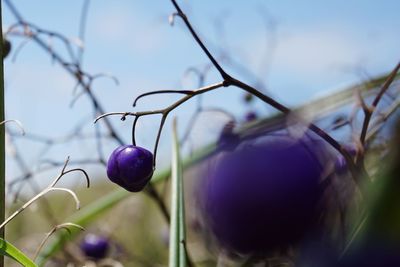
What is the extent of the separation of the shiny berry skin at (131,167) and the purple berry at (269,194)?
0.38 feet

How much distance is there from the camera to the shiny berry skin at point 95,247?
103cm

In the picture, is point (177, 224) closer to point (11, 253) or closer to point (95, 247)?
point (11, 253)

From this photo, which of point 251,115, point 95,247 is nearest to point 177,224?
point 95,247

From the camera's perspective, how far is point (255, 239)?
0.34 meters

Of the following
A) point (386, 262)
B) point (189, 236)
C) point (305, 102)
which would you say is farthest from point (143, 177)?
point (189, 236)

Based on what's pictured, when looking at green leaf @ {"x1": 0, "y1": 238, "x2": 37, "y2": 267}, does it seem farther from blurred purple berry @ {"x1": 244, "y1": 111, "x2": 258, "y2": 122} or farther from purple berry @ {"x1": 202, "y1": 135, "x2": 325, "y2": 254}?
blurred purple berry @ {"x1": 244, "y1": 111, "x2": 258, "y2": 122}

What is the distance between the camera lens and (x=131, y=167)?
46 centimetres

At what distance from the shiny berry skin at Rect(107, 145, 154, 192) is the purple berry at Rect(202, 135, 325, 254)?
116 millimetres

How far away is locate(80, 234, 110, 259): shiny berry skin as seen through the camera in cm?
103

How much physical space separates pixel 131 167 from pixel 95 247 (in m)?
0.60

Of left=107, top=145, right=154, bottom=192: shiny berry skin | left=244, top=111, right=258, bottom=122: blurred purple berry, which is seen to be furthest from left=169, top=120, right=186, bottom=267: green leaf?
left=244, top=111, right=258, bottom=122: blurred purple berry

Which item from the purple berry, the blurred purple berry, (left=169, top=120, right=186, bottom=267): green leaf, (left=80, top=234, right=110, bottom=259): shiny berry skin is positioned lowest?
(left=80, top=234, right=110, bottom=259): shiny berry skin

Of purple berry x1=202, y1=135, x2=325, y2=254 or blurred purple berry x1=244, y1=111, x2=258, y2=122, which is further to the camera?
blurred purple berry x1=244, y1=111, x2=258, y2=122

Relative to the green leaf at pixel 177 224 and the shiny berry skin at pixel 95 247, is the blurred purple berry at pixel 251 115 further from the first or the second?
the green leaf at pixel 177 224
